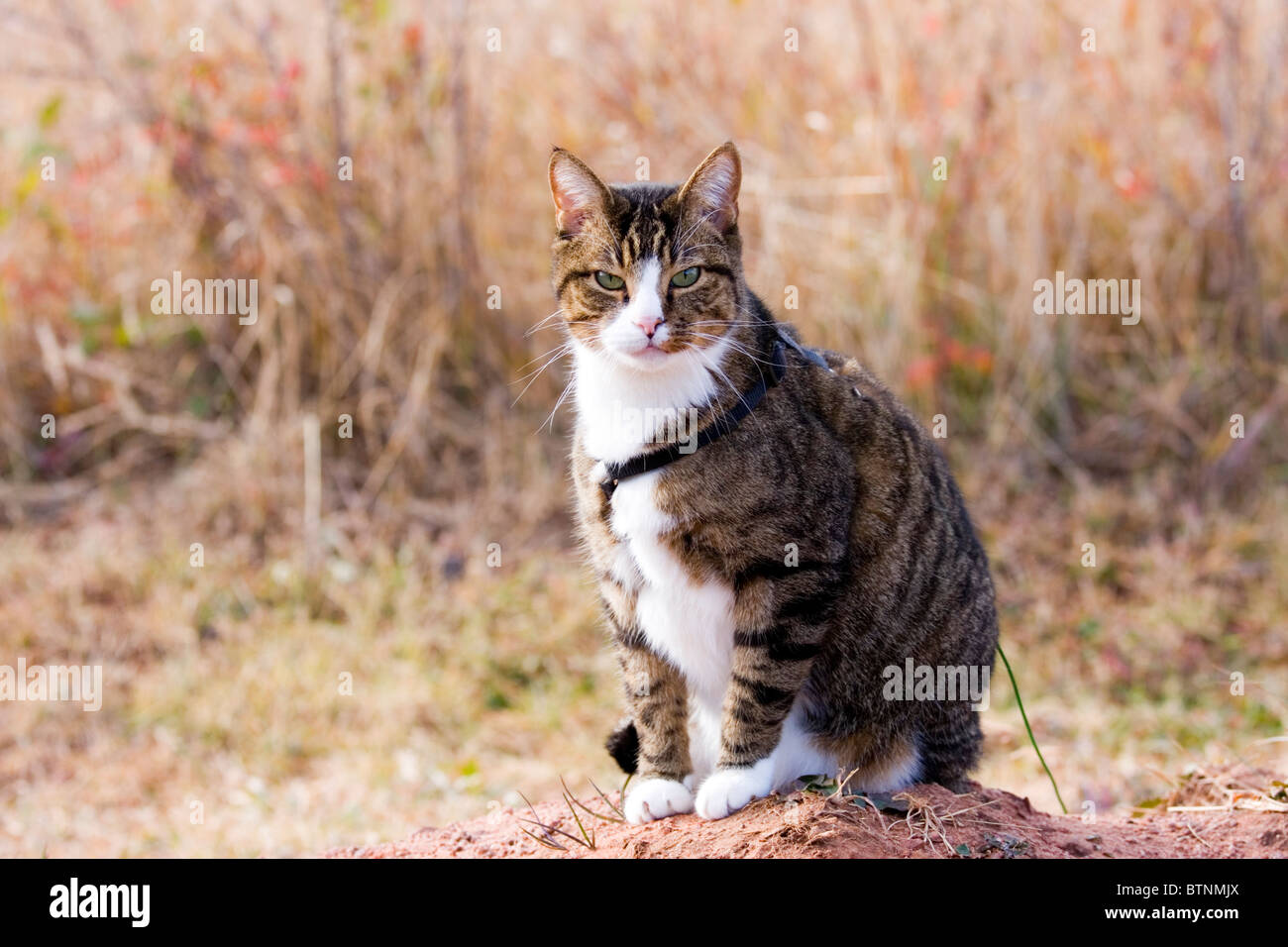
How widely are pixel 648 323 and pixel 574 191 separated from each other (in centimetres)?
43

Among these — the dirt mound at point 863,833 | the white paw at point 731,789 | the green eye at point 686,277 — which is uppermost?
the green eye at point 686,277

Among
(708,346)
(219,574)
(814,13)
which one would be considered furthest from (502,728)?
(814,13)

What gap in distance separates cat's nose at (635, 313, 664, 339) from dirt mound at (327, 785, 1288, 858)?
3.37 ft

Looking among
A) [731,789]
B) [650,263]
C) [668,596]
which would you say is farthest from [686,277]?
[731,789]

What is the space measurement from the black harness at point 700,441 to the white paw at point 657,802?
659mm

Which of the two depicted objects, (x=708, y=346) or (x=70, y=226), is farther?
(x=70, y=226)

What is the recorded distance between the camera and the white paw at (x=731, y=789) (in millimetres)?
2739

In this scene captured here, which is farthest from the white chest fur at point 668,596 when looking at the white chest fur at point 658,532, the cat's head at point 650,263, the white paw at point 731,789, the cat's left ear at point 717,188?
the cat's left ear at point 717,188

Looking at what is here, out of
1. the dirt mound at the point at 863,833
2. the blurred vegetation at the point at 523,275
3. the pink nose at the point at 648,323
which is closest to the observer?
the dirt mound at the point at 863,833

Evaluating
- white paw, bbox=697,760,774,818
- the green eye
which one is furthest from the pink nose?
white paw, bbox=697,760,774,818

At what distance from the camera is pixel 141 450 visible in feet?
21.1

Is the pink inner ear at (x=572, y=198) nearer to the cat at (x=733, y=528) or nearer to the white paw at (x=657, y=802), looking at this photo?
the cat at (x=733, y=528)

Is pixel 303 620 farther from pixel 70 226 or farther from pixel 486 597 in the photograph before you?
pixel 70 226

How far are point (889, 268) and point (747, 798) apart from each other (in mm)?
3778
